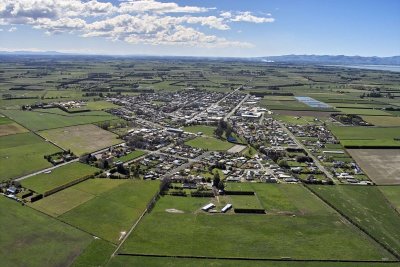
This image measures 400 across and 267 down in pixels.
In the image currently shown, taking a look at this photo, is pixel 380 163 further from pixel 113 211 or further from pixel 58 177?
pixel 58 177

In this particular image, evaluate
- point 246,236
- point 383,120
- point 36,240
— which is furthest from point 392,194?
point 383,120

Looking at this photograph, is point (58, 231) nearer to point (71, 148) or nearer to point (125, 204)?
point (125, 204)

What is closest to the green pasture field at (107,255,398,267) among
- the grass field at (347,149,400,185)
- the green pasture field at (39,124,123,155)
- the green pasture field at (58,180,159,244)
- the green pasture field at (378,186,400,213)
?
the green pasture field at (58,180,159,244)

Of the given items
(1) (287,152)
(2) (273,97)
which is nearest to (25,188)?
(1) (287,152)

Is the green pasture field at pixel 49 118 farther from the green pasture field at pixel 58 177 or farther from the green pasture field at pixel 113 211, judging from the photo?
the green pasture field at pixel 113 211

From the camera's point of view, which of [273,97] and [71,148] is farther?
[273,97]

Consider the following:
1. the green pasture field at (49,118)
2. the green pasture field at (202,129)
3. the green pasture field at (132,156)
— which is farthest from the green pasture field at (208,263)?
the green pasture field at (49,118)
